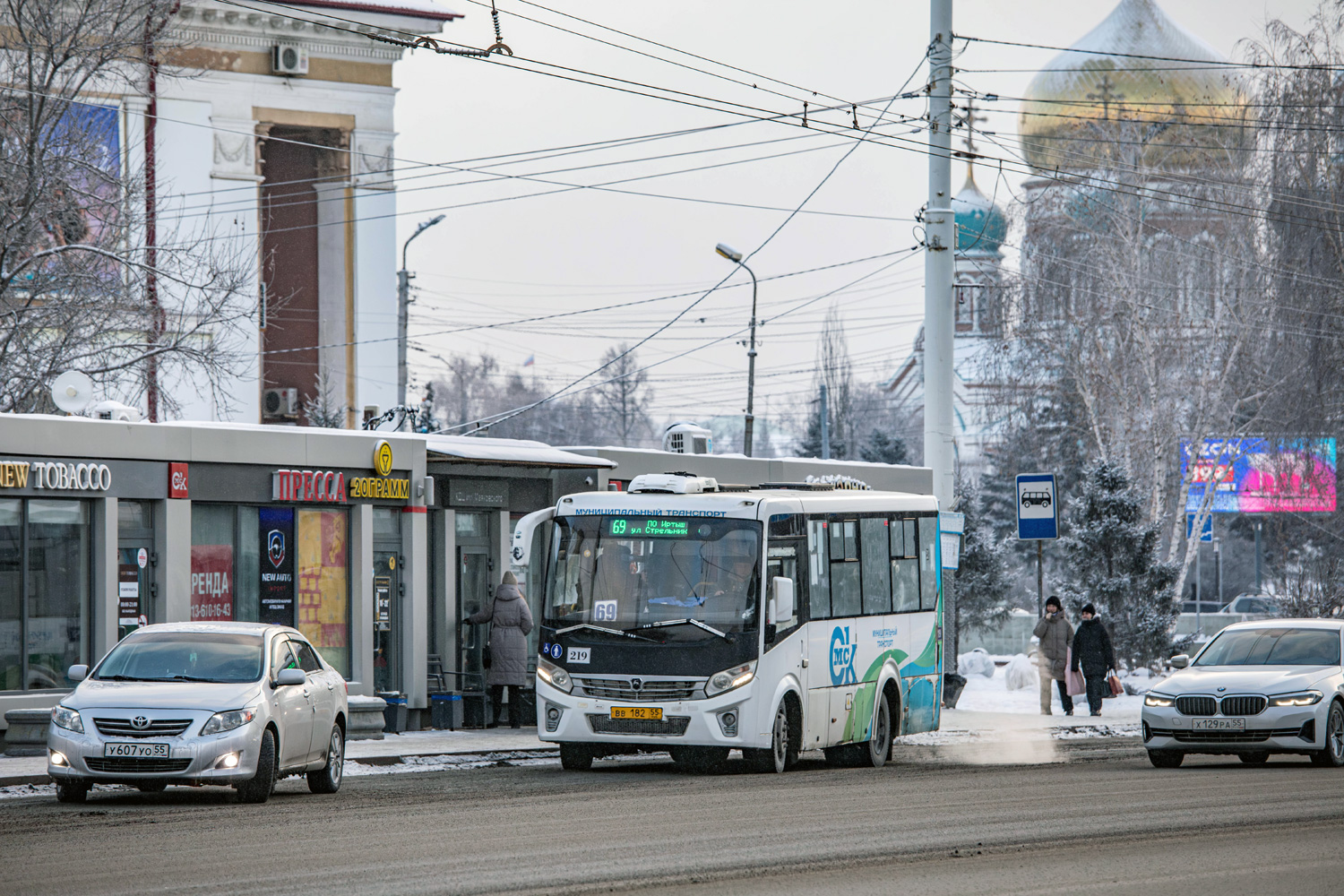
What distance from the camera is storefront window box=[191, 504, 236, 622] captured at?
70.5ft

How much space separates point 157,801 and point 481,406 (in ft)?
394

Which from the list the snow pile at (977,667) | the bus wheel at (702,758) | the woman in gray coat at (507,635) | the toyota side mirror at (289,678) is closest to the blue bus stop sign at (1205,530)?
the snow pile at (977,667)

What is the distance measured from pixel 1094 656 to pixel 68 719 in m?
17.5

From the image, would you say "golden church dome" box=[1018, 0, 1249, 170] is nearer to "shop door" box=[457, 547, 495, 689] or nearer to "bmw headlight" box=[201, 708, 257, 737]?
"shop door" box=[457, 547, 495, 689]

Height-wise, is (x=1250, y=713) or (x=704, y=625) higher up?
(x=704, y=625)

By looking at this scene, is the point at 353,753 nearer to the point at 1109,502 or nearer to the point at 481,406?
the point at 1109,502

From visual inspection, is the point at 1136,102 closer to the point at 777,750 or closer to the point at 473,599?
the point at 473,599

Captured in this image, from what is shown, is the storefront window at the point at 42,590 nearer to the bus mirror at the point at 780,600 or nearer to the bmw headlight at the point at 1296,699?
the bus mirror at the point at 780,600

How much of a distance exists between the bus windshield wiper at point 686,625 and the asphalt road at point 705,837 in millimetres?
1351

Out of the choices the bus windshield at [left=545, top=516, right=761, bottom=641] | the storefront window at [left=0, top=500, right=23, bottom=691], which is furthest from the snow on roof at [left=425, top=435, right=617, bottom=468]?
the bus windshield at [left=545, top=516, right=761, bottom=641]

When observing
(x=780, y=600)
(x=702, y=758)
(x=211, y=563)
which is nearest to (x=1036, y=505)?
(x=702, y=758)

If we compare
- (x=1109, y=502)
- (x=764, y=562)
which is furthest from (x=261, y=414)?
(x=764, y=562)

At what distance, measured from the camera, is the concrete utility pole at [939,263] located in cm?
2509

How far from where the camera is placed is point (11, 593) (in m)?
19.8
